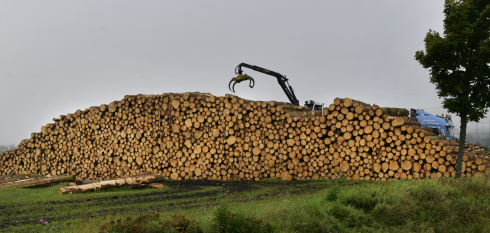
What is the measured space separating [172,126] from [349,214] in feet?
29.8

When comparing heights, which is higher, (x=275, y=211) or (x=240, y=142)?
(x=240, y=142)

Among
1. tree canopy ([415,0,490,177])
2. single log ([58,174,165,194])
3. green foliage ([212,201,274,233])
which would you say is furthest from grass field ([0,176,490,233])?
tree canopy ([415,0,490,177])

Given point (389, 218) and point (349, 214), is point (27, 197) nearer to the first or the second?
point (349, 214)

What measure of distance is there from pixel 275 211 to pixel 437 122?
528 inches

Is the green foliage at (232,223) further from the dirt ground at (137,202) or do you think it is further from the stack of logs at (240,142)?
the stack of logs at (240,142)

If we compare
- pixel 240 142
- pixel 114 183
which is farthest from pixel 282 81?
pixel 114 183

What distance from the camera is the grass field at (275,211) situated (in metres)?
4.67

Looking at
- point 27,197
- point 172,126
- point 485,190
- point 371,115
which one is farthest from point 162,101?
point 485,190

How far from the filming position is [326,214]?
550cm

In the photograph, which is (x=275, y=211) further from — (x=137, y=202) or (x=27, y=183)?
(x=27, y=183)

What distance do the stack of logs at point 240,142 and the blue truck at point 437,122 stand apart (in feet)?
18.9

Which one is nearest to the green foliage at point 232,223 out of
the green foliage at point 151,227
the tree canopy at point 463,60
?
the green foliage at point 151,227

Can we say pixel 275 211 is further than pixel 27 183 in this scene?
No

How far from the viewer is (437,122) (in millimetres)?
15938
